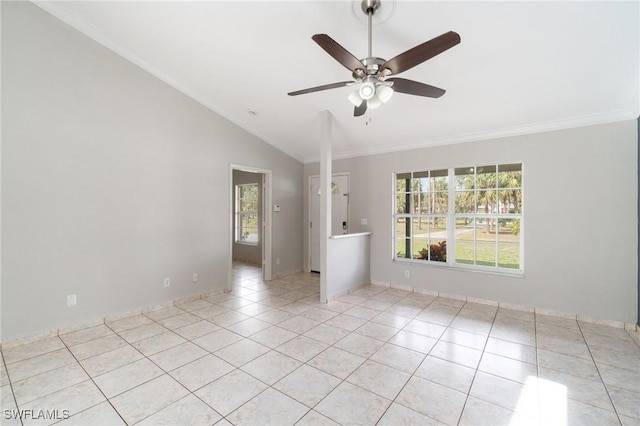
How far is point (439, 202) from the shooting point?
15.2 feet

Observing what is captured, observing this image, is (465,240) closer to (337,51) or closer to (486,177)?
(486,177)

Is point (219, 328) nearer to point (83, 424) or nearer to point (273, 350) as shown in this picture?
point (273, 350)

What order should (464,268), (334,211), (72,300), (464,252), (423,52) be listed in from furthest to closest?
(334,211) < (464,252) < (464,268) < (72,300) < (423,52)

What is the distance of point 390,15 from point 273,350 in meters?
3.22

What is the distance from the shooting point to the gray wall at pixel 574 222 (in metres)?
3.30

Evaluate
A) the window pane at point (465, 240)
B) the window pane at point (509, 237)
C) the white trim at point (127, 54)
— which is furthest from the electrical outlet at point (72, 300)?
the window pane at point (509, 237)

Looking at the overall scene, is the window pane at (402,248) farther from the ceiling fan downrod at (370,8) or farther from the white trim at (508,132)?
the ceiling fan downrod at (370,8)

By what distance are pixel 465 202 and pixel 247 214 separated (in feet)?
17.2

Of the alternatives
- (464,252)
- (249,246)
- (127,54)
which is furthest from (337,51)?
(249,246)

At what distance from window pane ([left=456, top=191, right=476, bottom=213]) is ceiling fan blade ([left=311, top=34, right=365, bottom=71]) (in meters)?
3.10

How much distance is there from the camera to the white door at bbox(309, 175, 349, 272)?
5.61 m

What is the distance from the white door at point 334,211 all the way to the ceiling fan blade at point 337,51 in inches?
136

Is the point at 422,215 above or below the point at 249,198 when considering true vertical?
below

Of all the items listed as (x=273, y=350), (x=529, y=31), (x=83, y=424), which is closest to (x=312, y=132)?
(x=529, y=31)
